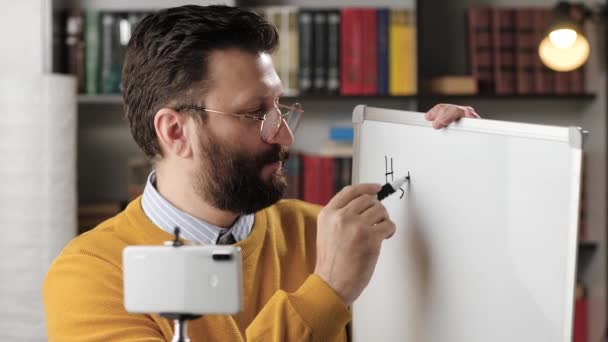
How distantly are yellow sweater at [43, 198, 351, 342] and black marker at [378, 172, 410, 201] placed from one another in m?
0.20

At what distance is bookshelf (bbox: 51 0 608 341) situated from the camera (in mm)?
3244

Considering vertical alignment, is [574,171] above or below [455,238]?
above

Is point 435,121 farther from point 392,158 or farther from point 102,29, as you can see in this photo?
point 102,29

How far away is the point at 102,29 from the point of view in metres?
3.09

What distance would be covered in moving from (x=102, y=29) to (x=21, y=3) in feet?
1.01

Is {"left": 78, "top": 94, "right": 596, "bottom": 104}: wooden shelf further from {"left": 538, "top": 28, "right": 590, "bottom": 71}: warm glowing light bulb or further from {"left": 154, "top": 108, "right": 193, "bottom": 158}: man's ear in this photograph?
{"left": 154, "top": 108, "right": 193, "bottom": 158}: man's ear

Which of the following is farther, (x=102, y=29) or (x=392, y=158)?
(x=102, y=29)

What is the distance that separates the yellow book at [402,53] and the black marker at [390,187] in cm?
168

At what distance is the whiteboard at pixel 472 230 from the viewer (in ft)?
3.62

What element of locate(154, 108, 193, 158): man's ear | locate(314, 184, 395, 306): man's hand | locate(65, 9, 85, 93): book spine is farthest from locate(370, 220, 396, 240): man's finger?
locate(65, 9, 85, 93): book spine

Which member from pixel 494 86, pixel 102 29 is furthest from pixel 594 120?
pixel 102 29

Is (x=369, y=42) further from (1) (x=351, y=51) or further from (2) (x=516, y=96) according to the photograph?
(2) (x=516, y=96)

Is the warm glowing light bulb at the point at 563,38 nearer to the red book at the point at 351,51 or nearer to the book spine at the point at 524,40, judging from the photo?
the book spine at the point at 524,40

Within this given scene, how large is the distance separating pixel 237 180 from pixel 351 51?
5.58 feet
